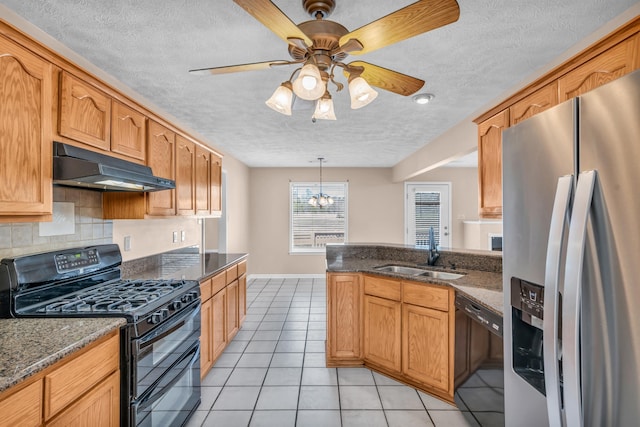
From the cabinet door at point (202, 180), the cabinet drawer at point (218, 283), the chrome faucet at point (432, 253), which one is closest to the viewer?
the cabinet drawer at point (218, 283)

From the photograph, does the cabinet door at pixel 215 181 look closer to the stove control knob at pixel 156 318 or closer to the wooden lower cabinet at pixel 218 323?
the wooden lower cabinet at pixel 218 323

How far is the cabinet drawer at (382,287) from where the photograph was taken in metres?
2.49

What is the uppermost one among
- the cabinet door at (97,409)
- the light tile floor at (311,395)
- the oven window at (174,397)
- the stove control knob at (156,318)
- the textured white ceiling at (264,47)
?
the textured white ceiling at (264,47)

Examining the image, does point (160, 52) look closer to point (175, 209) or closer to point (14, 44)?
point (14, 44)


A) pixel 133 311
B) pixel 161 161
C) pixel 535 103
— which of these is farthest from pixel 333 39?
pixel 161 161

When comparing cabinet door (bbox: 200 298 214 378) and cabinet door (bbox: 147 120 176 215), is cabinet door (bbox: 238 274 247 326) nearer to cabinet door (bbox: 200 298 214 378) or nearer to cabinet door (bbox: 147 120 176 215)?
cabinet door (bbox: 200 298 214 378)

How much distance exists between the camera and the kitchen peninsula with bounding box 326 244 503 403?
2.00 m

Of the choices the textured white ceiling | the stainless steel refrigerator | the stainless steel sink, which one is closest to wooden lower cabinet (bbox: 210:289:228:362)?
the stainless steel sink

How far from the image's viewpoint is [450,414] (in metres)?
2.11

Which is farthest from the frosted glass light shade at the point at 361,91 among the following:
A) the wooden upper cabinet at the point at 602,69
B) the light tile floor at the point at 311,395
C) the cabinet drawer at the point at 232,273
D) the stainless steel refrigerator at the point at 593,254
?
the cabinet drawer at the point at 232,273

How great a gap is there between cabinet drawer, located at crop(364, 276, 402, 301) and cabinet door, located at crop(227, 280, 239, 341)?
53.6 inches

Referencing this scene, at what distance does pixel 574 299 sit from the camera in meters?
0.73

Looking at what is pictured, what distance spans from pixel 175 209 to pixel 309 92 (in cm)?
194

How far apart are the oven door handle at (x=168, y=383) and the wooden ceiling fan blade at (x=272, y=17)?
1.82 metres
